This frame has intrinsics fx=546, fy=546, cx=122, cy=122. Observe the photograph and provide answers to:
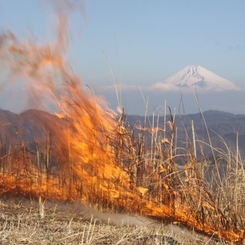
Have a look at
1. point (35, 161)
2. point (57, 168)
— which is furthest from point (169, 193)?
point (35, 161)

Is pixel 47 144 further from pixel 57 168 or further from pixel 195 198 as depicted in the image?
pixel 195 198

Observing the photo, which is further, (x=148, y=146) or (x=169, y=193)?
(x=148, y=146)

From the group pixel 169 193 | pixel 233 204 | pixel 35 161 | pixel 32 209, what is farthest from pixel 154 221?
pixel 35 161

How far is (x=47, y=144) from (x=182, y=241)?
10.5ft

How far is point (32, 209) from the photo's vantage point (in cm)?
636

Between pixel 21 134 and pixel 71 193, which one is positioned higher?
pixel 21 134

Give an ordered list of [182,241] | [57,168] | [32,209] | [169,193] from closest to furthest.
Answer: [182,241] < [32,209] < [169,193] < [57,168]

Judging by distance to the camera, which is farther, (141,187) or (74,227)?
(141,187)

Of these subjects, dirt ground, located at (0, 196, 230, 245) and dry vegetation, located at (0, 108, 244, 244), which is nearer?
dirt ground, located at (0, 196, 230, 245)

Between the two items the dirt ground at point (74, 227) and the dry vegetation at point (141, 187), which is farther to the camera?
the dry vegetation at point (141, 187)

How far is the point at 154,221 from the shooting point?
659 cm

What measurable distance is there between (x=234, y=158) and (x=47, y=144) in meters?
2.68

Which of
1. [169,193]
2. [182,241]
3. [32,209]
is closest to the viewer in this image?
[182,241]

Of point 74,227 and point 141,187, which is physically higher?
point 141,187
